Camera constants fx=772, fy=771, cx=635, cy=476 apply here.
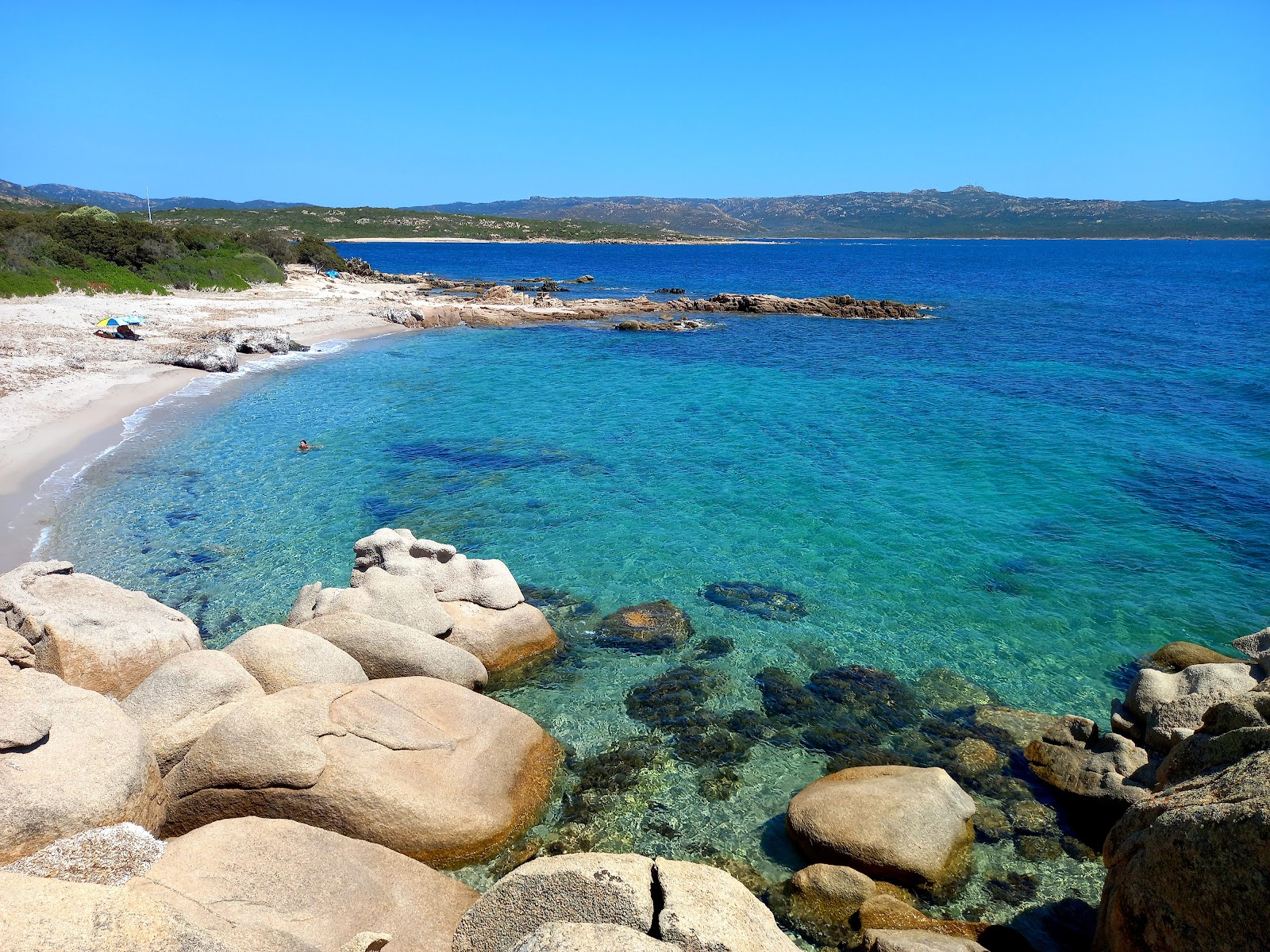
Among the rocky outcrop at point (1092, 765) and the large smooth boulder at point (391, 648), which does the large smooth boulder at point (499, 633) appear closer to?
the large smooth boulder at point (391, 648)

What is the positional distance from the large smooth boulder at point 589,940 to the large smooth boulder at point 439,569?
8.81 m

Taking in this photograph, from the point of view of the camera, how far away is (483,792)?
9.27 metres

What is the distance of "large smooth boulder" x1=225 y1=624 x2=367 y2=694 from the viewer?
10242 millimetres

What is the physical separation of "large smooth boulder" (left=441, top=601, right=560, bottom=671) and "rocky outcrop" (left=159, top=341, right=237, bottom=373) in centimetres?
2730

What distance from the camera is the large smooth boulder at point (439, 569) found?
13766mm

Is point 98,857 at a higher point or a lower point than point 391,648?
higher

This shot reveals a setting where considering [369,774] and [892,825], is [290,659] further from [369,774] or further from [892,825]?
[892,825]

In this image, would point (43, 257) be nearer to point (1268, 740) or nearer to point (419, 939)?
point (419, 939)

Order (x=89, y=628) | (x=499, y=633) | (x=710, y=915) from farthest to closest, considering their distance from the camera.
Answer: (x=499, y=633)
(x=89, y=628)
(x=710, y=915)

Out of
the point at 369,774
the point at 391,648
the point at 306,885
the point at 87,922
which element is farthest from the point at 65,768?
the point at 391,648

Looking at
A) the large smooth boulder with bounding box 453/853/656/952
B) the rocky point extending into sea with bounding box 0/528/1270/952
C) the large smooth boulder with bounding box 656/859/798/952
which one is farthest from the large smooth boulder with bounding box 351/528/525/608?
the large smooth boulder with bounding box 656/859/798/952

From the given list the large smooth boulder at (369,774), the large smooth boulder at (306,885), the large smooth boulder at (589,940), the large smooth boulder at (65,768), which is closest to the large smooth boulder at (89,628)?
the large smooth boulder at (65,768)

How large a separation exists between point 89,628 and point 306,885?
20.3ft

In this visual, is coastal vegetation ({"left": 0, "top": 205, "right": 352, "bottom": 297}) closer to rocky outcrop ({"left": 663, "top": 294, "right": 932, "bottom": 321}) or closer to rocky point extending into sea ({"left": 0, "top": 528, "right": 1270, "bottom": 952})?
rocky outcrop ({"left": 663, "top": 294, "right": 932, "bottom": 321})
